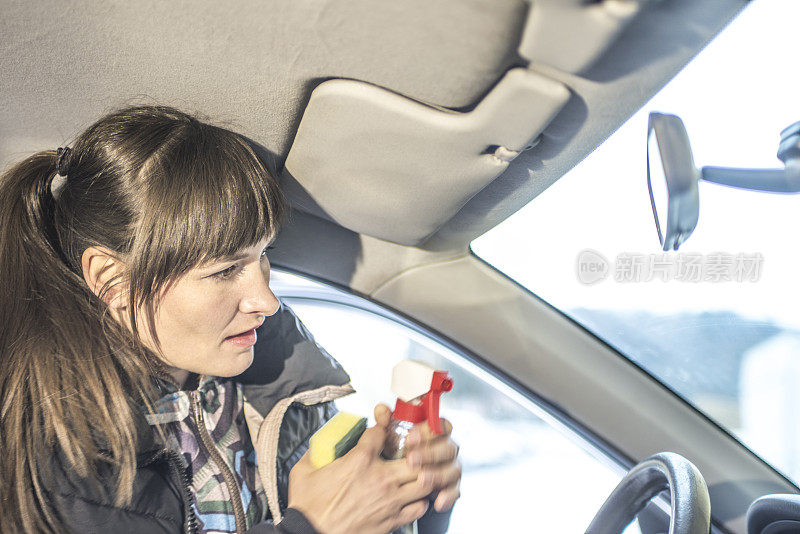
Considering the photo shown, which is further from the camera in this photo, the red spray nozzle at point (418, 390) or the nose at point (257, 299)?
the nose at point (257, 299)

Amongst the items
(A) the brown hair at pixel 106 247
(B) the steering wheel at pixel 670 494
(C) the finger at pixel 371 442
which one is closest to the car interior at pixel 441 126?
(B) the steering wheel at pixel 670 494

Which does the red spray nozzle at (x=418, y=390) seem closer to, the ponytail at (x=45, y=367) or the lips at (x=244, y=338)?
the lips at (x=244, y=338)

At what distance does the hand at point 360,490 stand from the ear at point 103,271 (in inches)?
18.6

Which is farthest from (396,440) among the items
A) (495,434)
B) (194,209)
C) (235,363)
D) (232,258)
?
(495,434)

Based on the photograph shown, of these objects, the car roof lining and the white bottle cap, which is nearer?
the car roof lining

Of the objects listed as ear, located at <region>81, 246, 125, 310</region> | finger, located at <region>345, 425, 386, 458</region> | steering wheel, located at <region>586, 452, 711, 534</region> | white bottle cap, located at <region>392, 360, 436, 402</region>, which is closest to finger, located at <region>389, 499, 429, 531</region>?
finger, located at <region>345, 425, 386, 458</region>

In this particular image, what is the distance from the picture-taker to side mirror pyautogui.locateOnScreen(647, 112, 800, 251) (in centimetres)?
108

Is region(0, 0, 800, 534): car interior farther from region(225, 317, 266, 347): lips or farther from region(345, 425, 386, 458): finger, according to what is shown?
region(225, 317, 266, 347): lips

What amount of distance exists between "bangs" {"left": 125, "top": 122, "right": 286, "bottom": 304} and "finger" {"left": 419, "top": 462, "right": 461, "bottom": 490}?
51cm

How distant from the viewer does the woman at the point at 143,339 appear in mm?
1064

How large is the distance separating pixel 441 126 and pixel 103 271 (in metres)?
0.67

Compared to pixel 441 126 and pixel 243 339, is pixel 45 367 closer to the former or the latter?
pixel 243 339

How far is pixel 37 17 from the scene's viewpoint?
3.10 feet

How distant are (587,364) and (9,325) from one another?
1.32m
